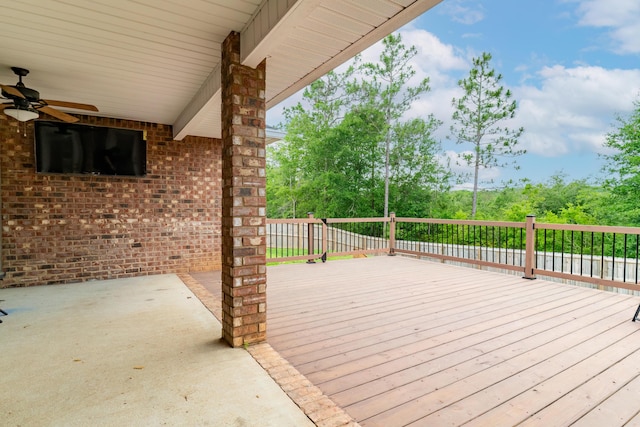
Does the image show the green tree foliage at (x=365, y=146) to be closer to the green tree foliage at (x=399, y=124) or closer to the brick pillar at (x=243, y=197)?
the green tree foliage at (x=399, y=124)

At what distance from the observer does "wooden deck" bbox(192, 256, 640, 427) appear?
71.0 inches

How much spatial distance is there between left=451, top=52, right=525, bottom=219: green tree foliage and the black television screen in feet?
39.9

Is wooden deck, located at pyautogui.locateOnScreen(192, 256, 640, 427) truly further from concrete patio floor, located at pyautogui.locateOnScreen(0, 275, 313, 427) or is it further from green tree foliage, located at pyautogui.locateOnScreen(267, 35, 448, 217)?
green tree foliage, located at pyautogui.locateOnScreen(267, 35, 448, 217)

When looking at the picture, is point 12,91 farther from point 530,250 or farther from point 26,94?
point 530,250

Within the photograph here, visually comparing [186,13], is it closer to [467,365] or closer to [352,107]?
[467,365]

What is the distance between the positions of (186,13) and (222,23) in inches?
10.3

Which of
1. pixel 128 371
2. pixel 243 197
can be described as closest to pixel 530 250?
pixel 243 197

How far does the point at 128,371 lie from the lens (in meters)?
2.26

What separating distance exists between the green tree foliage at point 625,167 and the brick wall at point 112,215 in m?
13.5

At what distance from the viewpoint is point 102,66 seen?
3.21m

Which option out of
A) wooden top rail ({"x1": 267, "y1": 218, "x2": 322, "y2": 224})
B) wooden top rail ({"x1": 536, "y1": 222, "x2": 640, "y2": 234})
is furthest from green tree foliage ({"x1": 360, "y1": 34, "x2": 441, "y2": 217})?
wooden top rail ({"x1": 536, "y1": 222, "x2": 640, "y2": 234})

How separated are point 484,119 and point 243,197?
43.5 feet

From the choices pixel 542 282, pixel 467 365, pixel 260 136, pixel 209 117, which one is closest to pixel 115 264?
pixel 209 117

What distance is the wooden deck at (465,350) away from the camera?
1.80m
